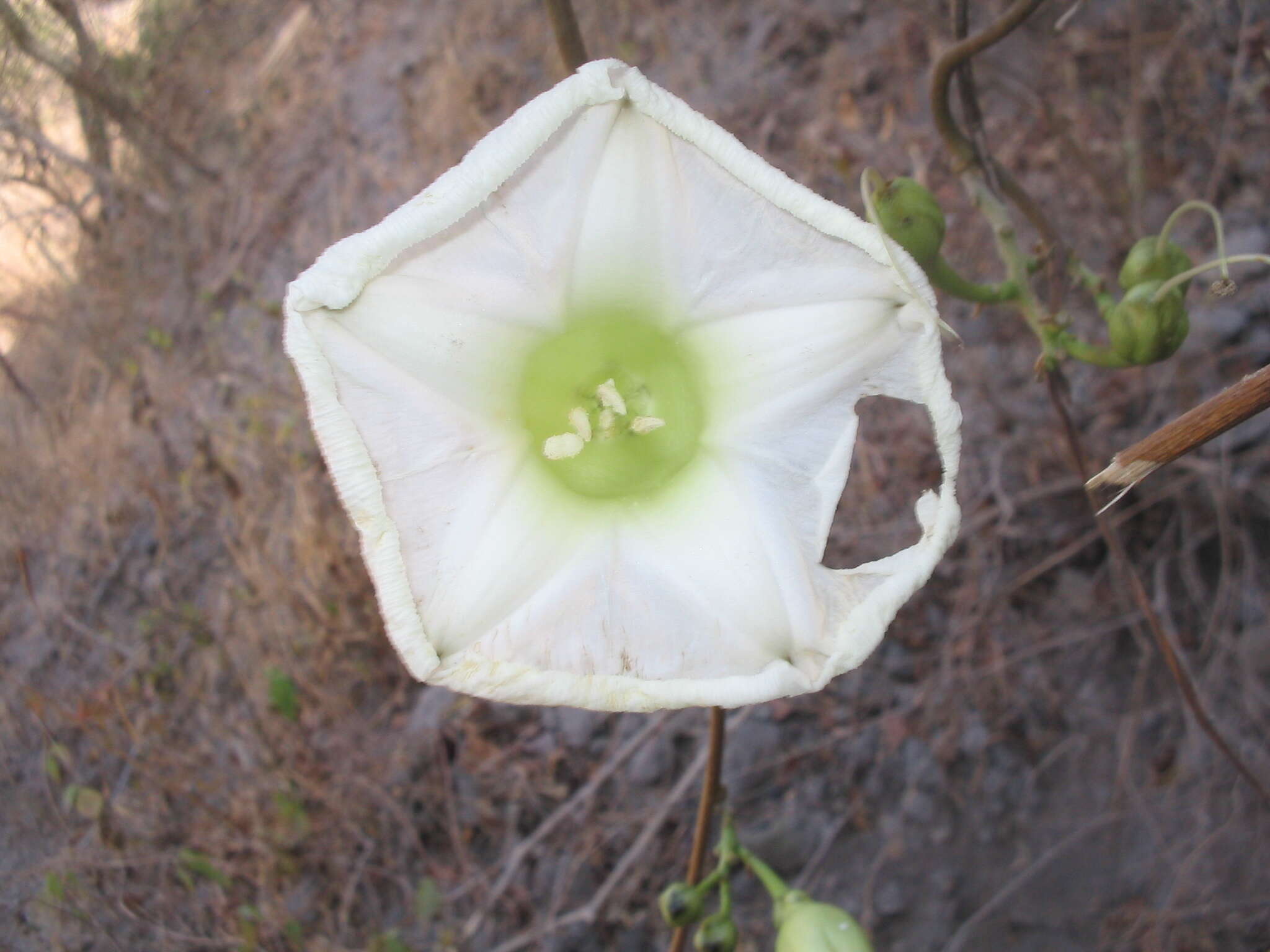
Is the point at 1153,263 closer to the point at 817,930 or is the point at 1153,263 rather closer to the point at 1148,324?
the point at 1148,324

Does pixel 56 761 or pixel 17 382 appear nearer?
pixel 56 761

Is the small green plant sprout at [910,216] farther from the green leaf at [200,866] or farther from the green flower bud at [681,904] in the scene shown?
the green leaf at [200,866]

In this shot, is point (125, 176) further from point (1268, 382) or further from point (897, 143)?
point (1268, 382)

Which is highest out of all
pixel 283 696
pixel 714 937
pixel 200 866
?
pixel 283 696

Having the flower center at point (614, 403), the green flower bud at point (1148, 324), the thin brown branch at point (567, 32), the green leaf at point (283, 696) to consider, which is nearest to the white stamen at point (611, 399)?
the flower center at point (614, 403)

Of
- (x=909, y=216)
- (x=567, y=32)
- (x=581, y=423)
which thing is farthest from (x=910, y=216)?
(x=567, y=32)
